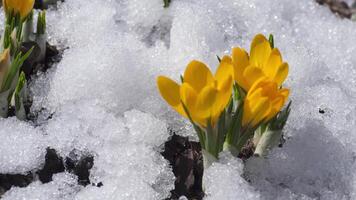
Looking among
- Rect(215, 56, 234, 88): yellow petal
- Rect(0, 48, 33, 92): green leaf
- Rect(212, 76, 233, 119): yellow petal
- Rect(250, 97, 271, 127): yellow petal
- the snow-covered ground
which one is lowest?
the snow-covered ground

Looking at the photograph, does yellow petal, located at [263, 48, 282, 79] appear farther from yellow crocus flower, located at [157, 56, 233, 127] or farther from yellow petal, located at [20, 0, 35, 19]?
yellow petal, located at [20, 0, 35, 19]

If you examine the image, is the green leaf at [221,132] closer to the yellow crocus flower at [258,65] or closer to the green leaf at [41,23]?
the yellow crocus flower at [258,65]

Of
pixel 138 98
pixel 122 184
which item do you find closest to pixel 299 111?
pixel 138 98

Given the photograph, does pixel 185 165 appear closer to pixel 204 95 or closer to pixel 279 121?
pixel 279 121

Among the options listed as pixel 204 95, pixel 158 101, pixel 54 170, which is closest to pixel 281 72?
pixel 204 95

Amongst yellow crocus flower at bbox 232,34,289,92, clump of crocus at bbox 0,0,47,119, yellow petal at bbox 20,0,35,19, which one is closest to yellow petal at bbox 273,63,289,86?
yellow crocus flower at bbox 232,34,289,92
